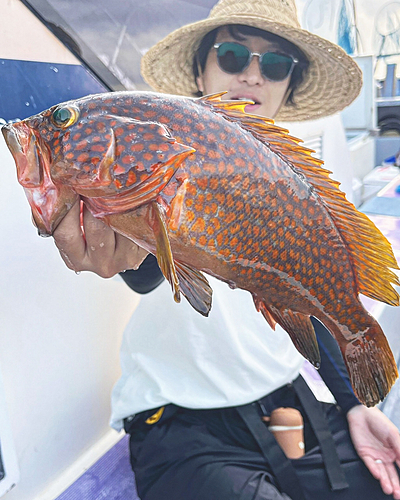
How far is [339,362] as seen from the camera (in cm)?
216

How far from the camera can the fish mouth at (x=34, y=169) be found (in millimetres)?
849

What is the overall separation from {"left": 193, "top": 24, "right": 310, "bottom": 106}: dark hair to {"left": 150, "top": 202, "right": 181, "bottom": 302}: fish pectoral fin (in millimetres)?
A: 1385

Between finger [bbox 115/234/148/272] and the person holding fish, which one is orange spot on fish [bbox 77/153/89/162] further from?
the person holding fish

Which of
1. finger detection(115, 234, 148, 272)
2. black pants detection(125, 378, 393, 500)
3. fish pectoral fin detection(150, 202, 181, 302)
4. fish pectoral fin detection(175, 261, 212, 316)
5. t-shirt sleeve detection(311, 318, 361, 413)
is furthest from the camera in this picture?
t-shirt sleeve detection(311, 318, 361, 413)

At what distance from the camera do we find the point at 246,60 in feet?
6.13

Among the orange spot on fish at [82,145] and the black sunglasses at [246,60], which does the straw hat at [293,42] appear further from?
the orange spot on fish at [82,145]

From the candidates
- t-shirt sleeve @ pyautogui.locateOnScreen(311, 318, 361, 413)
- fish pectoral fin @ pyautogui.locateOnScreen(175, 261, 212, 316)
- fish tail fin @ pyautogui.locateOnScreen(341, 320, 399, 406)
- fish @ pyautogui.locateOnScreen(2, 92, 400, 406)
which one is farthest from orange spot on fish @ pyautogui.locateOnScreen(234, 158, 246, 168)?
t-shirt sleeve @ pyautogui.locateOnScreen(311, 318, 361, 413)

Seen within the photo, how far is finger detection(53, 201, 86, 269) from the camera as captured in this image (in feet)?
3.30

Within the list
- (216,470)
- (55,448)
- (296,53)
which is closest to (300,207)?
(216,470)

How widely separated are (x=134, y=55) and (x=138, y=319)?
59.8 inches

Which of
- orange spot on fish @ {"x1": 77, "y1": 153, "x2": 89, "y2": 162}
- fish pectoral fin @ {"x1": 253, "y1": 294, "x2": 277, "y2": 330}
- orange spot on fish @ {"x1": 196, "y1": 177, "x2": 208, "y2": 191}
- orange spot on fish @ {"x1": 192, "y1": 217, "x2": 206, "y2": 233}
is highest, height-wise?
orange spot on fish @ {"x1": 77, "y1": 153, "x2": 89, "y2": 162}

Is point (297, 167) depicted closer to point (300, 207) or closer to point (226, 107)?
point (300, 207)

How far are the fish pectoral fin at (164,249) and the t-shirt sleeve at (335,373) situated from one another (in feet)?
5.18

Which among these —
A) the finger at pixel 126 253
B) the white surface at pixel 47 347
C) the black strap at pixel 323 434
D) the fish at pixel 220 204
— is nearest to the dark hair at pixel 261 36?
the white surface at pixel 47 347
